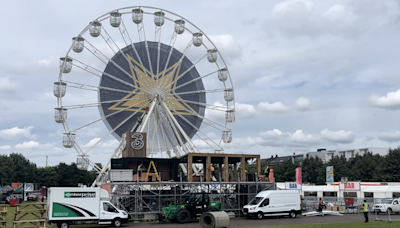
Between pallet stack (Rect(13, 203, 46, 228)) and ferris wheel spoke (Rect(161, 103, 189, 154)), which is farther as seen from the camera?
ferris wheel spoke (Rect(161, 103, 189, 154))

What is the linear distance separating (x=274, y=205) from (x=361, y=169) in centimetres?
6017

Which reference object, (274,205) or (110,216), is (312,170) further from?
(110,216)

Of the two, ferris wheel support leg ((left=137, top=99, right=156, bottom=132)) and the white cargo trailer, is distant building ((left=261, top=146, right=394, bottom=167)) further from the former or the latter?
the white cargo trailer

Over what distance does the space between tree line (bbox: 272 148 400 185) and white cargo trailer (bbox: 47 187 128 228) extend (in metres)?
67.0

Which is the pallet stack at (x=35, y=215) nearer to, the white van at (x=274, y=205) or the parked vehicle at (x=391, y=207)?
the white van at (x=274, y=205)

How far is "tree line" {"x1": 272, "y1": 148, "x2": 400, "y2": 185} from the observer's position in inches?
3118

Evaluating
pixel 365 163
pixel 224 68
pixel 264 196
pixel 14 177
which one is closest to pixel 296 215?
pixel 264 196

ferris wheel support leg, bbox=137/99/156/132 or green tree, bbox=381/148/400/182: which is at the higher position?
ferris wheel support leg, bbox=137/99/156/132

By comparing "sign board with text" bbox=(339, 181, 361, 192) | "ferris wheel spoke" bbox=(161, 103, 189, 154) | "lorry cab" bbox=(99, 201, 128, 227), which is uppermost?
"ferris wheel spoke" bbox=(161, 103, 189, 154)

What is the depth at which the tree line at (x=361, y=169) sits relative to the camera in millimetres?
79188

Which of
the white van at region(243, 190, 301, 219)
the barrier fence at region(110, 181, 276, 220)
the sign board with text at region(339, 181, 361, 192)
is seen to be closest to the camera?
the barrier fence at region(110, 181, 276, 220)

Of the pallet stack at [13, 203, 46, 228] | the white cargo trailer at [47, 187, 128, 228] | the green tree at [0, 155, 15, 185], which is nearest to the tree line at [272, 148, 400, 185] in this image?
the green tree at [0, 155, 15, 185]

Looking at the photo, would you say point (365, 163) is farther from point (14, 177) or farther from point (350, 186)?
point (14, 177)

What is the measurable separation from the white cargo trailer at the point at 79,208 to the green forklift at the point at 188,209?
348 centimetres
